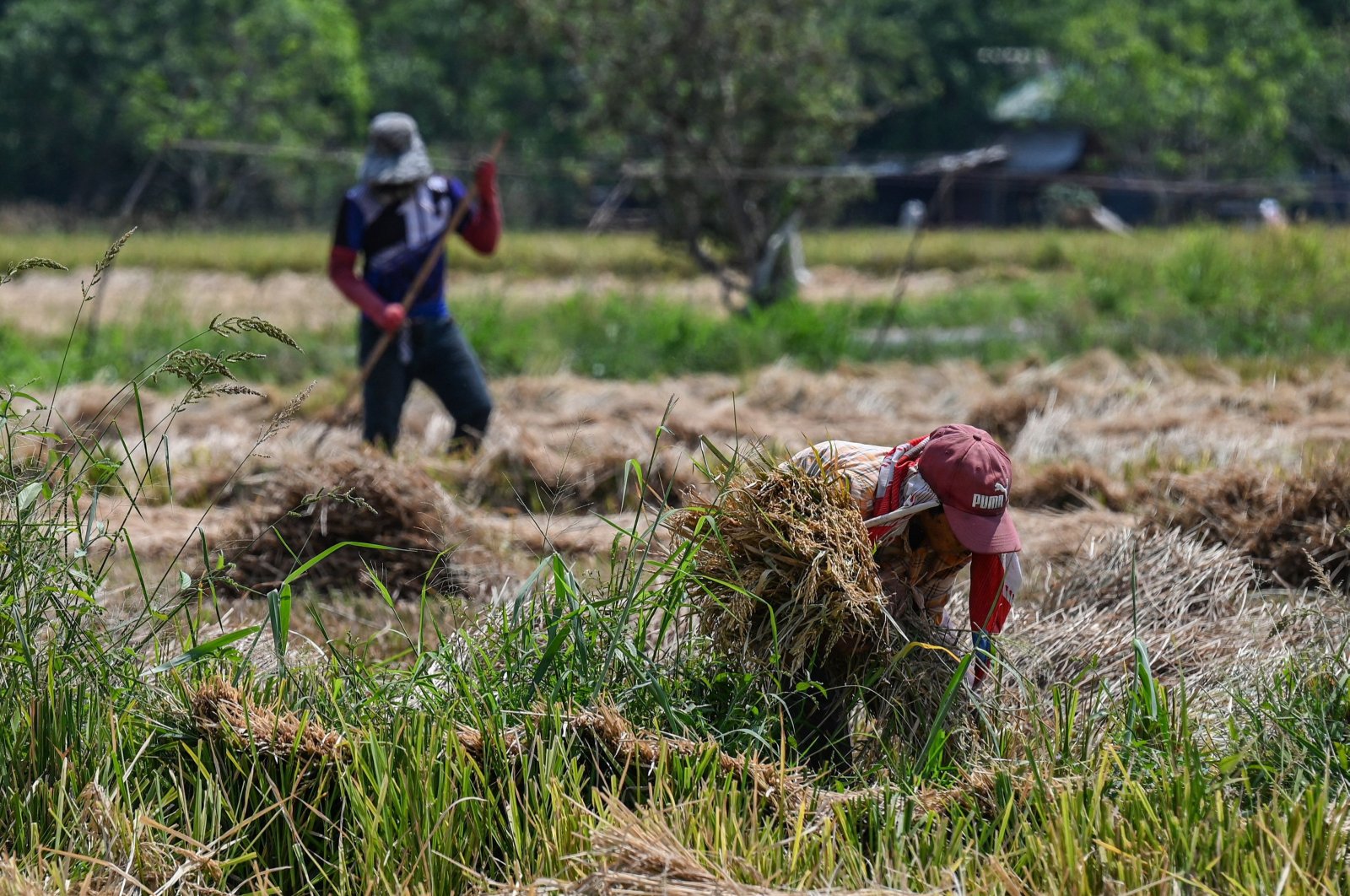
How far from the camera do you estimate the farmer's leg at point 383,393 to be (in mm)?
6105

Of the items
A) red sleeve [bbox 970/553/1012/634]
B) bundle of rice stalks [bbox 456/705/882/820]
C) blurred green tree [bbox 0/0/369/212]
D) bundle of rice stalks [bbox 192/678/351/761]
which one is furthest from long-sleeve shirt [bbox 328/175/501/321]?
blurred green tree [bbox 0/0/369/212]

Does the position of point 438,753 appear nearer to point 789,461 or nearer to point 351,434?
point 789,461

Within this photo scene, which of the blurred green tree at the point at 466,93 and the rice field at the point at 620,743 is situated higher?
the rice field at the point at 620,743

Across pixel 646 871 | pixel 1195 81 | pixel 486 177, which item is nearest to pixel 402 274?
pixel 486 177

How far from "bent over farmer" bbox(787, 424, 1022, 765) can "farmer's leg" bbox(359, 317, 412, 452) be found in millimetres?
3254

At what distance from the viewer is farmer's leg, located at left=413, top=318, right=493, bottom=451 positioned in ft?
20.0

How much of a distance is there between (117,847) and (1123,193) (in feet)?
123

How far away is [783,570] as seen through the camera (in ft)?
9.68

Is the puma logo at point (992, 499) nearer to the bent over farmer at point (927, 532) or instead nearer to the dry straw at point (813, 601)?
the bent over farmer at point (927, 532)

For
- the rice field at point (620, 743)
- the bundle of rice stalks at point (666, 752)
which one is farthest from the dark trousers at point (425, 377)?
the bundle of rice stalks at point (666, 752)

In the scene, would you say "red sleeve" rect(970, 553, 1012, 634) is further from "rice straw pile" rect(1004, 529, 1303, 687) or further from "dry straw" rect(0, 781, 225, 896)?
"dry straw" rect(0, 781, 225, 896)

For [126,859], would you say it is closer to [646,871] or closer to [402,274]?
[646,871]

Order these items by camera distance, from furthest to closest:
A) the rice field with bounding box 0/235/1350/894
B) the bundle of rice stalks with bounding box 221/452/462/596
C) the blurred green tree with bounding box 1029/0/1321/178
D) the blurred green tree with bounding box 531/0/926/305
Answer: the blurred green tree with bounding box 1029/0/1321/178, the blurred green tree with bounding box 531/0/926/305, the bundle of rice stalks with bounding box 221/452/462/596, the rice field with bounding box 0/235/1350/894

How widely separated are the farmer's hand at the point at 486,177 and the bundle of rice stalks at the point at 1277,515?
2.92 m
